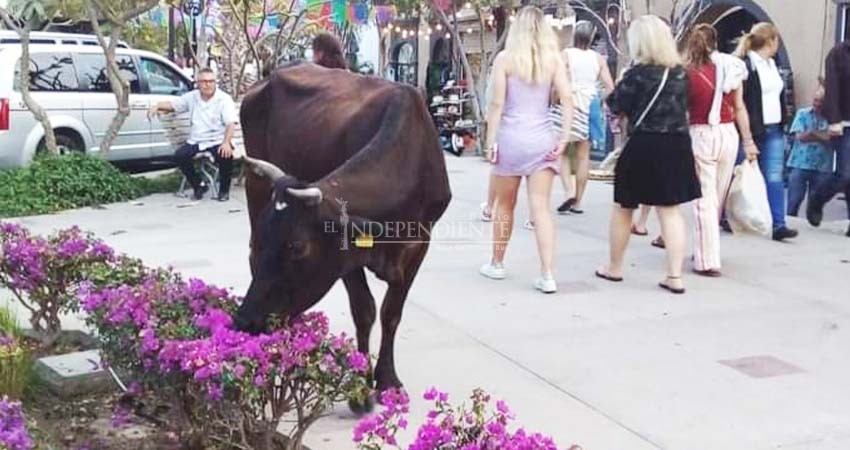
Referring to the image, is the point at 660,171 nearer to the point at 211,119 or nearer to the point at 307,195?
the point at 307,195

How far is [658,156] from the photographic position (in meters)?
6.62

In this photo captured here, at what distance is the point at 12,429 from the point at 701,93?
17.7ft

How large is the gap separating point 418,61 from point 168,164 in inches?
577

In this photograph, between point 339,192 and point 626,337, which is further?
point 626,337

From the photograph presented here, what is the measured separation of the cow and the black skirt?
2.14m

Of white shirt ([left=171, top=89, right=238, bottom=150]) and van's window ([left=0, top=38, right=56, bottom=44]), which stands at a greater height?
van's window ([left=0, top=38, right=56, bottom=44])

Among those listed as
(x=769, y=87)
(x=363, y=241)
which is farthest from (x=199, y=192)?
(x=363, y=241)

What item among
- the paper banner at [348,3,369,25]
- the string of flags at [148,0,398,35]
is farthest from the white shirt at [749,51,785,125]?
the paper banner at [348,3,369,25]

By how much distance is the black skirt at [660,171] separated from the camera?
21.7ft

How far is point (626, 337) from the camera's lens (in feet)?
18.7

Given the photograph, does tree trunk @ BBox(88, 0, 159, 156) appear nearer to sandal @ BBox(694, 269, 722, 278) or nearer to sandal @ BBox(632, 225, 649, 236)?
sandal @ BBox(632, 225, 649, 236)

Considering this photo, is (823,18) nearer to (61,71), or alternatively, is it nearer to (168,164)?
(168,164)

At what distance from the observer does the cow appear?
3.81m

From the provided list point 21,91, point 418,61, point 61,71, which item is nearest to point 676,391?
point 21,91
